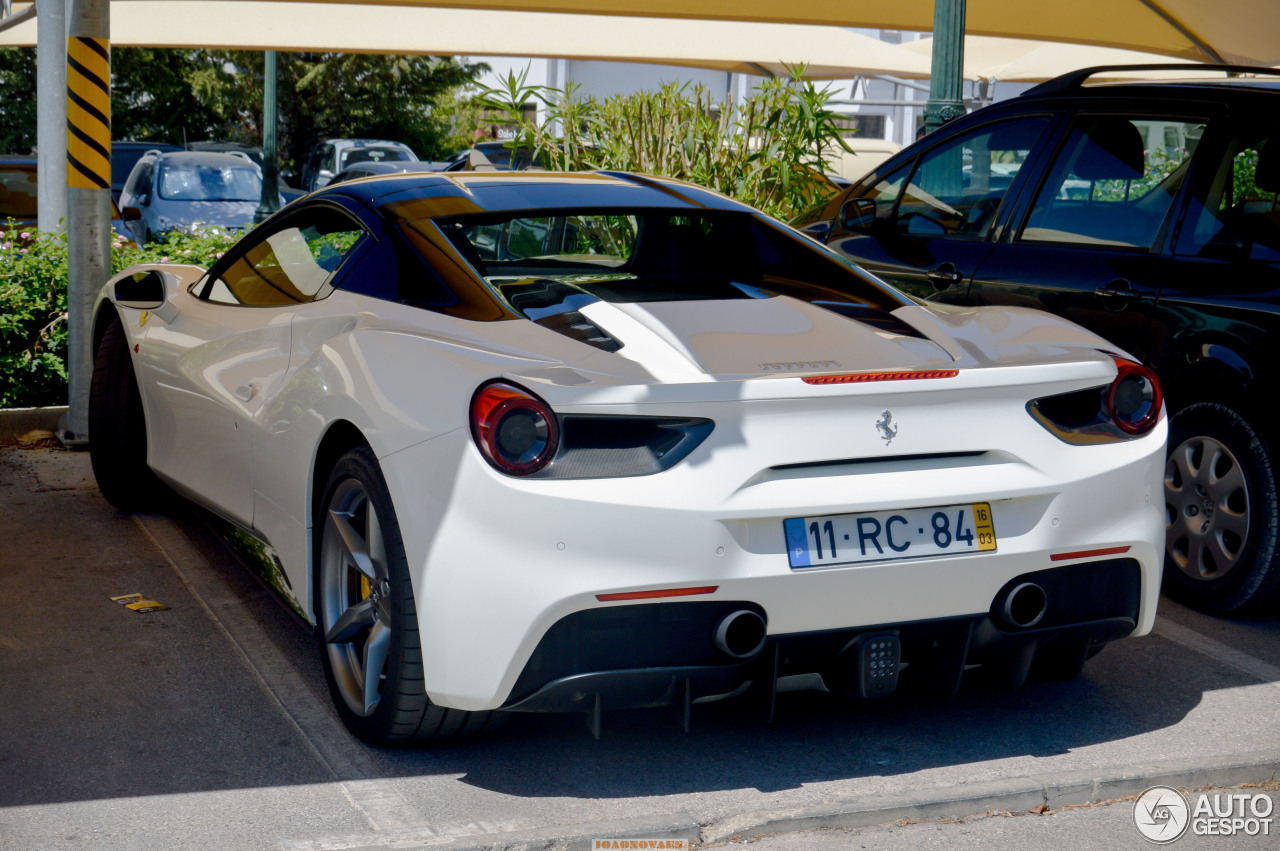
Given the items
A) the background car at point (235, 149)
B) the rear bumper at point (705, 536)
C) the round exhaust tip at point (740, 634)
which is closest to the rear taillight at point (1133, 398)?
the rear bumper at point (705, 536)

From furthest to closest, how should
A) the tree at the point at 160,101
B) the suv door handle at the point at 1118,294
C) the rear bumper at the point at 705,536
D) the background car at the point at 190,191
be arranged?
1. the tree at the point at 160,101
2. the background car at the point at 190,191
3. the suv door handle at the point at 1118,294
4. the rear bumper at the point at 705,536

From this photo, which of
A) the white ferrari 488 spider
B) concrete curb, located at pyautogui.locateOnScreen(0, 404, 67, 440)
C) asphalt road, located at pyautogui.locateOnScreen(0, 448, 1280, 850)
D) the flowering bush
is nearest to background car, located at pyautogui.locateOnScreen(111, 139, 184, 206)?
the flowering bush

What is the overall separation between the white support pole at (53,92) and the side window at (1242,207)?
241 inches

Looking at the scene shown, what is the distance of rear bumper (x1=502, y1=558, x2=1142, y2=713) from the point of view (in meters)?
2.90

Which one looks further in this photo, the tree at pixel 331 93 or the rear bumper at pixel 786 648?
the tree at pixel 331 93

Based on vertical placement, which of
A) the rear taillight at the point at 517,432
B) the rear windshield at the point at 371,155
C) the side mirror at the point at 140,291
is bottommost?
the rear taillight at the point at 517,432

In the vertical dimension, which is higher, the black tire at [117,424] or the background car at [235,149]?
the background car at [235,149]

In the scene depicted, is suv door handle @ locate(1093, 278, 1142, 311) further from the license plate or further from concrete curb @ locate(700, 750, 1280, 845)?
the license plate

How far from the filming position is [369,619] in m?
3.34

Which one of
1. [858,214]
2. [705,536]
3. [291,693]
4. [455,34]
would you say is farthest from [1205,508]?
[455,34]

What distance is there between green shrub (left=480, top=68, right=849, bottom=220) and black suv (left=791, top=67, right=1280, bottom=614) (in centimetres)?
268

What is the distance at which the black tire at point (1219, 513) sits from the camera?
431 cm

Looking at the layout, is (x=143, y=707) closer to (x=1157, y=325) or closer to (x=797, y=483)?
(x=797, y=483)

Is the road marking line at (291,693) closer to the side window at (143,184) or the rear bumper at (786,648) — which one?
the rear bumper at (786,648)
